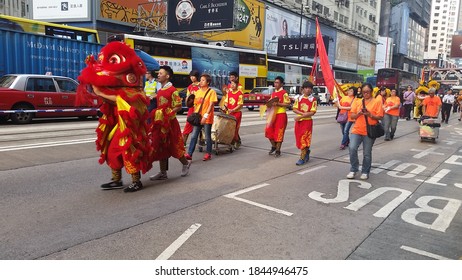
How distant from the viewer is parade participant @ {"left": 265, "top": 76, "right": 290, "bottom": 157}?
7.53 meters

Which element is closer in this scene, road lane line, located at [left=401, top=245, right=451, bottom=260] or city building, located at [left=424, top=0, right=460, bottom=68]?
road lane line, located at [left=401, top=245, right=451, bottom=260]

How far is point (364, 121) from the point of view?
19.7 feet

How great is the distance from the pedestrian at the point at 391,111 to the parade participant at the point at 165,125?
296 inches

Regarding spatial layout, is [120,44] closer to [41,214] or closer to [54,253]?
[41,214]

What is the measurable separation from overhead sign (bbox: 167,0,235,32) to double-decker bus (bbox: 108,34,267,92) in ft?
10.2

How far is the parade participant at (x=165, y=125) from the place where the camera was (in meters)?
5.25

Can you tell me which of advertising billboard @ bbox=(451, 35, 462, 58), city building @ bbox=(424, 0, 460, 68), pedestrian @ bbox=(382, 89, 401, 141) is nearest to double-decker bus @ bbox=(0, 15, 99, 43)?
pedestrian @ bbox=(382, 89, 401, 141)

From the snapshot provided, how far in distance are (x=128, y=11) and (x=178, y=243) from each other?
27.7 metres

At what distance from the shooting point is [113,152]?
4.68 meters

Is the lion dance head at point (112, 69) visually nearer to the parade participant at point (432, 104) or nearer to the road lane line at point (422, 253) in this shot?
the road lane line at point (422, 253)

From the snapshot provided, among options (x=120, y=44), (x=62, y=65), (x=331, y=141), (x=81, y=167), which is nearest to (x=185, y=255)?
(x=120, y=44)

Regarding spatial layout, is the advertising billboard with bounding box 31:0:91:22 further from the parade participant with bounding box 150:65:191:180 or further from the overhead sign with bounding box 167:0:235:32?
the parade participant with bounding box 150:65:191:180

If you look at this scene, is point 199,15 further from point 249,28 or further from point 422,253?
point 422,253

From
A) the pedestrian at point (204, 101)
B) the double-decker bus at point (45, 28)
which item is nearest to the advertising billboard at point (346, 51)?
the double-decker bus at point (45, 28)
